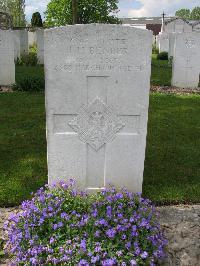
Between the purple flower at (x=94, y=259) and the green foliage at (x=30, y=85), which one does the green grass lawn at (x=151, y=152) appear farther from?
the purple flower at (x=94, y=259)

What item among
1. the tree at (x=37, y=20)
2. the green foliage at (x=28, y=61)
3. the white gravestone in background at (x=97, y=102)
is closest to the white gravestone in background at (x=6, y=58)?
the green foliage at (x=28, y=61)

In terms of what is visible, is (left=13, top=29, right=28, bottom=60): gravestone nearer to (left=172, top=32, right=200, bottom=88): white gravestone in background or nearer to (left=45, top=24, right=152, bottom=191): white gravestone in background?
(left=172, top=32, right=200, bottom=88): white gravestone in background

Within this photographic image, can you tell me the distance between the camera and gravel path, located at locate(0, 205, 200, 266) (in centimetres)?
315

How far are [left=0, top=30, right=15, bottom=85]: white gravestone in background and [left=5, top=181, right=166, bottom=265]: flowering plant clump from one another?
25.7 ft

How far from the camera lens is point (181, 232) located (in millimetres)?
3494

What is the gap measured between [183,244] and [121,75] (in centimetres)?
168

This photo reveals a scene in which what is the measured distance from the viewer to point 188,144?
6.16 m

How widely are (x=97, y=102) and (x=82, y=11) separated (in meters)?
17.9

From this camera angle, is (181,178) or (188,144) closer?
(181,178)

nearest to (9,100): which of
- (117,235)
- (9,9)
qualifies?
(117,235)

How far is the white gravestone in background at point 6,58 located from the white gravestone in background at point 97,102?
7575 mm

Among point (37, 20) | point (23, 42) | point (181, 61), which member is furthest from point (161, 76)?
point (37, 20)

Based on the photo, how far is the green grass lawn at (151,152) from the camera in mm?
4426

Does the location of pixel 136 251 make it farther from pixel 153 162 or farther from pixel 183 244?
pixel 153 162
